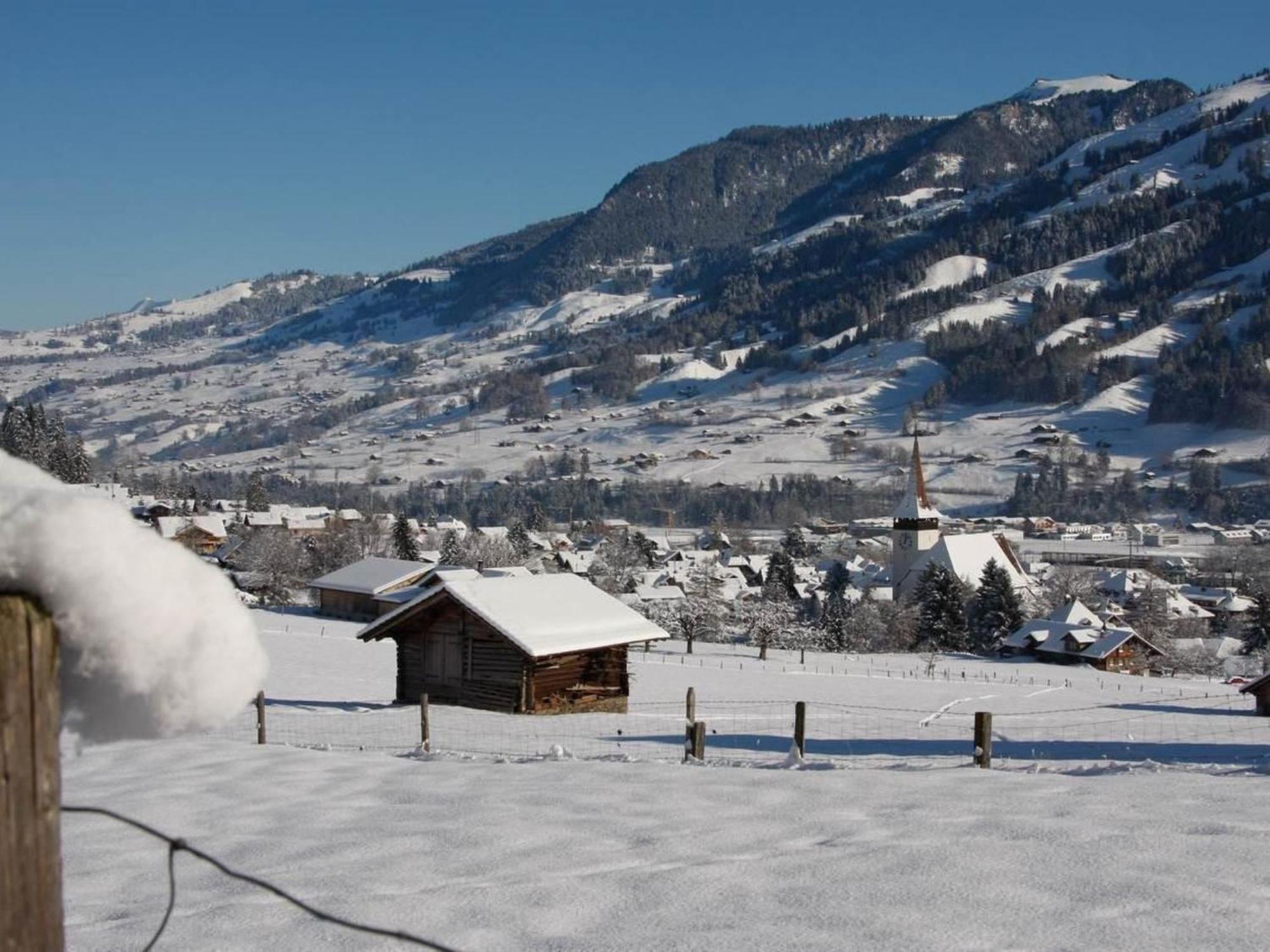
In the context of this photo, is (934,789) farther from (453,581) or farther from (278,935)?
(453,581)

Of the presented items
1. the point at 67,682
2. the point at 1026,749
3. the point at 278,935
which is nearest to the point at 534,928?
the point at 278,935

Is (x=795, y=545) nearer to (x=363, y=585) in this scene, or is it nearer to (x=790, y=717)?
(x=363, y=585)

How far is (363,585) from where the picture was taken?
169 feet

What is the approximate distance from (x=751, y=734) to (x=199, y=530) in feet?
221

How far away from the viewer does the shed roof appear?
168 feet

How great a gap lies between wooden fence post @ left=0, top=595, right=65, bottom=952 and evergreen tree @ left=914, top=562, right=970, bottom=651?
55.5m

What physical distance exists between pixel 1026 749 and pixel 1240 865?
10.5 m

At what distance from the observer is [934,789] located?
757 cm

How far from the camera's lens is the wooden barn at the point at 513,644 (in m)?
19.2

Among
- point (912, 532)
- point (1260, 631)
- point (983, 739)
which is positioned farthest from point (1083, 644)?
point (983, 739)

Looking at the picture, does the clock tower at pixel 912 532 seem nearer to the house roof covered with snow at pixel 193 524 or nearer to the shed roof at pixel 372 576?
the shed roof at pixel 372 576

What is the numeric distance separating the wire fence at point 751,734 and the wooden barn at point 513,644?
86 centimetres

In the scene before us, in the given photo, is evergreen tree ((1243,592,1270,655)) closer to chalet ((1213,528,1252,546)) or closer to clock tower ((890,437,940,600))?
clock tower ((890,437,940,600))

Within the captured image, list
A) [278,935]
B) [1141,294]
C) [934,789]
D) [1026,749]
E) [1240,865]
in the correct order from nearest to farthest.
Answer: [278,935] → [1240,865] → [934,789] → [1026,749] → [1141,294]
